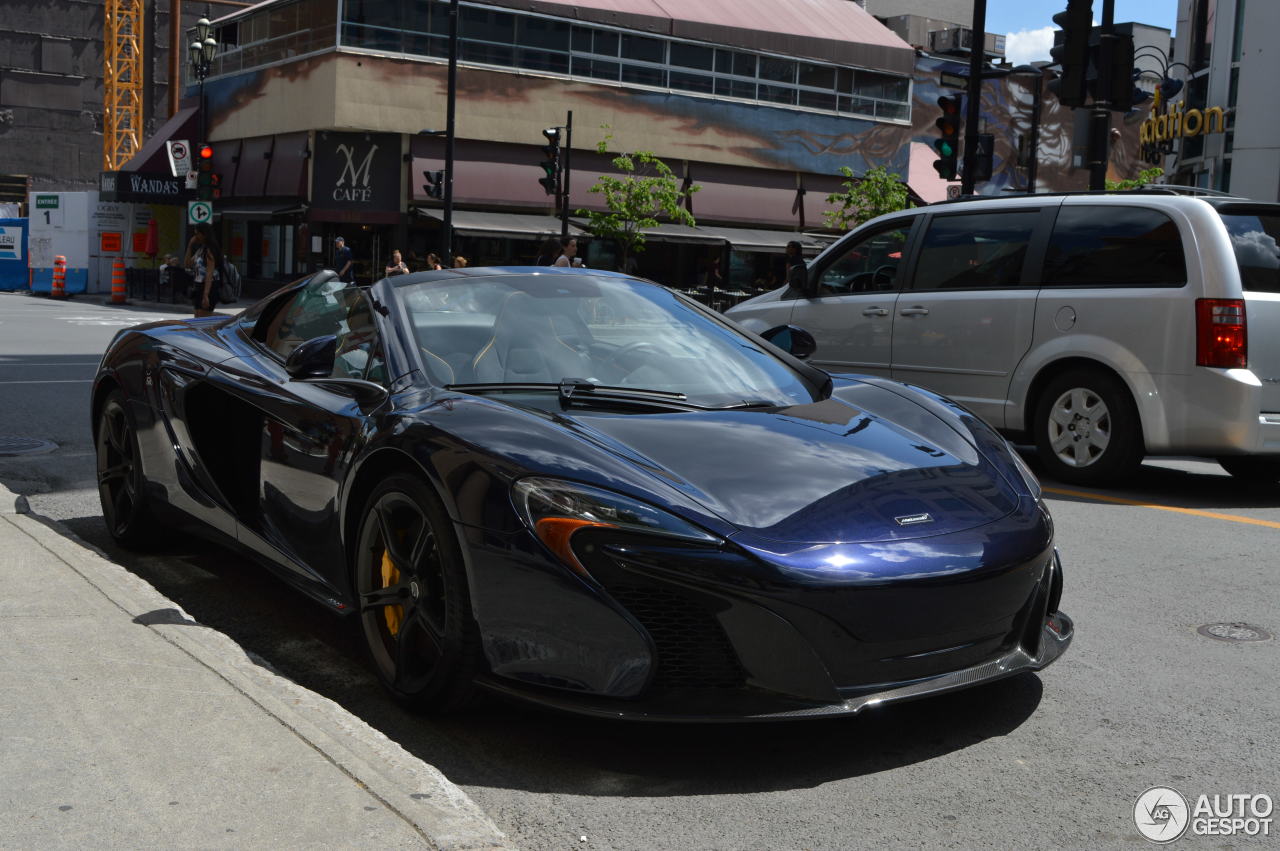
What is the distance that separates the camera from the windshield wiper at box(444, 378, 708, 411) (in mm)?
4168

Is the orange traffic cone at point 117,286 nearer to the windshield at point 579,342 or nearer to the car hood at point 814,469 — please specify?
the windshield at point 579,342

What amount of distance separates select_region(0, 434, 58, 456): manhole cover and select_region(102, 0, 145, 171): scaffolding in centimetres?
6689

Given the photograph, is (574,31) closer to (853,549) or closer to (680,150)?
(680,150)

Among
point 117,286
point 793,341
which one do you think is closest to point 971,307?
point 793,341

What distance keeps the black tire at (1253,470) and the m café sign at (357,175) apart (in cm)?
3372

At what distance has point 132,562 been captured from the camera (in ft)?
19.4

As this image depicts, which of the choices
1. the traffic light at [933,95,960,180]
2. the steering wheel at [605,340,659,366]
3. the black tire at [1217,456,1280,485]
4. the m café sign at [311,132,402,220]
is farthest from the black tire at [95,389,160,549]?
the m café sign at [311,132,402,220]

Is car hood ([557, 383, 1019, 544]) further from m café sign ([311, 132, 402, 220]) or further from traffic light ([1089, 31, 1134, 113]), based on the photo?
m café sign ([311, 132, 402, 220])

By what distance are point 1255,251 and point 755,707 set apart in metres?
5.87

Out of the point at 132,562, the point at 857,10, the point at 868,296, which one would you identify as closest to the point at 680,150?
the point at 857,10

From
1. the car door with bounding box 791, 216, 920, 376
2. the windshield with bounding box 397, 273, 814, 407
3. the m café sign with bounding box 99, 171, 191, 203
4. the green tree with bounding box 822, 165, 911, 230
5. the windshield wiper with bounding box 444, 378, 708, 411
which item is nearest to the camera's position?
the windshield wiper with bounding box 444, 378, 708, 411

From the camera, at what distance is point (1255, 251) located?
26.2ft

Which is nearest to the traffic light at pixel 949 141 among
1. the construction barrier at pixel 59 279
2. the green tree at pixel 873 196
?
the green tree at pixel 873 196

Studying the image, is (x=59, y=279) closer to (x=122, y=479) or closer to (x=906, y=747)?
(x=122, y=479)
